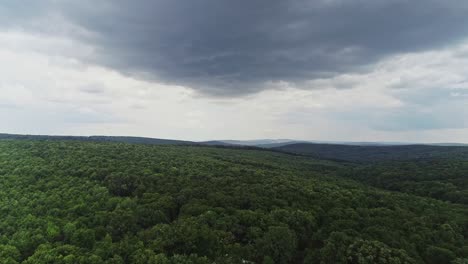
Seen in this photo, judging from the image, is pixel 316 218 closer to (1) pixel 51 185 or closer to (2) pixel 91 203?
(2) pixel 91 203

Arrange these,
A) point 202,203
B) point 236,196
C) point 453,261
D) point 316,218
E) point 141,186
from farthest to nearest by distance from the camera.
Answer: point 141,186 → point 236,196 → point 202,203 → point 316,218 → point 453,261

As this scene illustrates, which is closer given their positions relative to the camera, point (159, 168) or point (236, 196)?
point (236, 196)

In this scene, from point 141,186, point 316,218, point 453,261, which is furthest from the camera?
point 141,186

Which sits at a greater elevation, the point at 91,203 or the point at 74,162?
the point at 74,162

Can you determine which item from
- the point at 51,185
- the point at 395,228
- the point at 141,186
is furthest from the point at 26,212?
the point at 395,228

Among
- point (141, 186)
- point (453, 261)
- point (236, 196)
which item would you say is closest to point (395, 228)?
point (453, 261)

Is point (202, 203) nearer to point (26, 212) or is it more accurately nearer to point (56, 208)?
point (56, 208)
